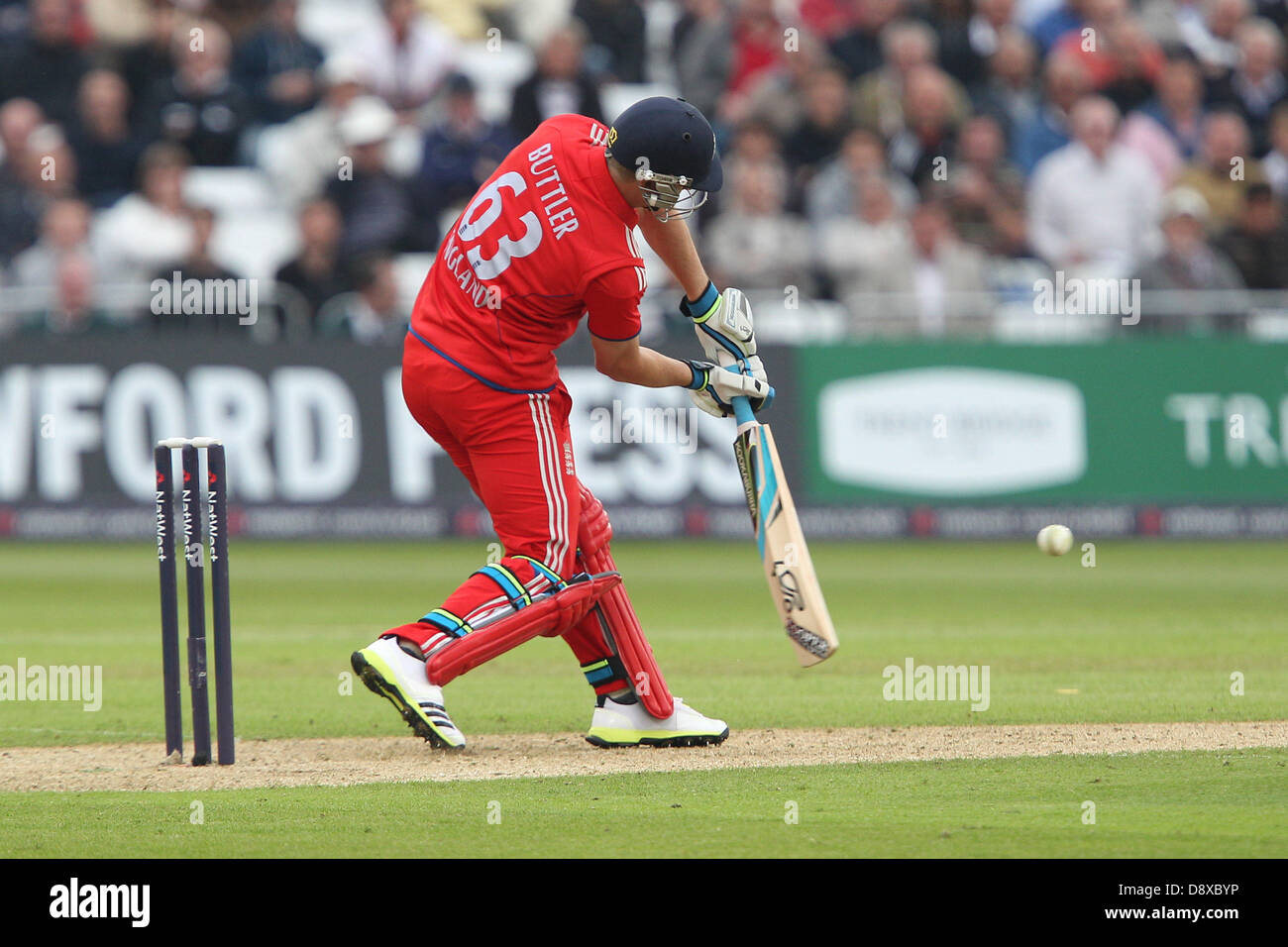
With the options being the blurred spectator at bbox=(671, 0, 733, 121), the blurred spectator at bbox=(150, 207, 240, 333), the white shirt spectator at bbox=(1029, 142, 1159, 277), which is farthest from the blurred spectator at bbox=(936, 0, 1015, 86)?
the blurred spectator at bbox=(150, 207, 240, 333)

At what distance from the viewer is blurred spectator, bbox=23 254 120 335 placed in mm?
15102

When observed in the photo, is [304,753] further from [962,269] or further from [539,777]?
[962,269]

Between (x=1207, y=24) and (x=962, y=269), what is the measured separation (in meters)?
4.99

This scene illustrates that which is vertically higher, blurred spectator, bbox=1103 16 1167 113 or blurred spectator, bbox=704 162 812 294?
blurred spectator, bbox=1103 16 1167 113

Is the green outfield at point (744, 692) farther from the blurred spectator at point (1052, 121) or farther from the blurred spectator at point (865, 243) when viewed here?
the blurred spectator at point (1052, 121)

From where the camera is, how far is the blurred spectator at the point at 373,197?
1608 cm

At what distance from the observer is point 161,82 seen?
17.4m

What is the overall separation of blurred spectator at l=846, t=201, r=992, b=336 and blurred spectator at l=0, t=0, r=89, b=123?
311 inches

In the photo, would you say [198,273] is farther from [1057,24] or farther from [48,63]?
[1057,24]

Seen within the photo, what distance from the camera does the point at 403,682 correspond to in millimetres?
6414

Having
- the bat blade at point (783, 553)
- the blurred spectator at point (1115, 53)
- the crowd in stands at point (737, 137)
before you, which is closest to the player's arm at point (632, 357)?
the bat blade at point (783, 553)

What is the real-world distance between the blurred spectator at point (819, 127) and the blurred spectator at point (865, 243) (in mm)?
1251

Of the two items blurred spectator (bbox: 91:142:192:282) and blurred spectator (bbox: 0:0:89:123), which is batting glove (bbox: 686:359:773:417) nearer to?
blurred spectator (bbox: 91:142:192:282)

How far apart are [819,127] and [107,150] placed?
668 cm
